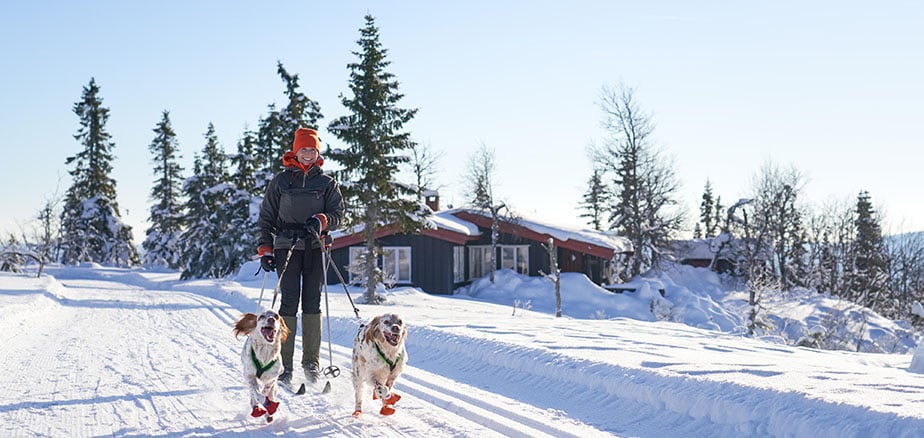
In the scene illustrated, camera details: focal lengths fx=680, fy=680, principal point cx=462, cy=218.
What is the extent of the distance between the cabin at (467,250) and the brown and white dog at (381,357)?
2129cm

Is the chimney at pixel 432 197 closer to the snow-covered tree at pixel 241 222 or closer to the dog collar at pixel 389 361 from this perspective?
the snow-covered tree at pixel 241 222

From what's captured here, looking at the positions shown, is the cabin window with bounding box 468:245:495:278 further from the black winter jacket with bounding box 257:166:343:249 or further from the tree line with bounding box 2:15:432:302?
the black winter jacket with bounding box 257:166:343:249

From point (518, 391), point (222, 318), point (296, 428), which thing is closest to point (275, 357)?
point (296, 428)

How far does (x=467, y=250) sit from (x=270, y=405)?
1096 inches

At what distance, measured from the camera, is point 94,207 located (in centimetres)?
4772

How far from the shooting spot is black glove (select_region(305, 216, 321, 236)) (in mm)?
5789

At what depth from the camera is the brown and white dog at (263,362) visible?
493 cm

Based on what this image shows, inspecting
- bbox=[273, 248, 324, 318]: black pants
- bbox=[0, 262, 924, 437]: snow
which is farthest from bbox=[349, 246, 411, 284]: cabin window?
bbox=[273, 248, 324, 318]: black pants

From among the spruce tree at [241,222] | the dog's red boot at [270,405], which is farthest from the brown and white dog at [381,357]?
the spruce tree at [241,222]

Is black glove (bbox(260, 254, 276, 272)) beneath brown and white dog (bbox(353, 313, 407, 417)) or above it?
above

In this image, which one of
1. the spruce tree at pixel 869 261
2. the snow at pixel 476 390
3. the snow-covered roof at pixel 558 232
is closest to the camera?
the snow at pixel 476 390

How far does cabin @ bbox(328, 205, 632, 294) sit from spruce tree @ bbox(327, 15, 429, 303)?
377 centimetres

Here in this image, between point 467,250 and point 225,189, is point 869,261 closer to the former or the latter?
point 467,250

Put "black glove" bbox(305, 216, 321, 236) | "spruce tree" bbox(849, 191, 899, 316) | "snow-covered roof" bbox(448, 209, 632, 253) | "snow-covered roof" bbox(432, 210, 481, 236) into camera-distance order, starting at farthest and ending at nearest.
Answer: "spruce tree" bbox(849, 191, 899, 316) → "snow-covered roof" bbox(448, 209, 632, 253) → "snow-covered roof" bbox(432, 210, 481, 236) → "black glove" bbox(305, 216, 321, 236)
